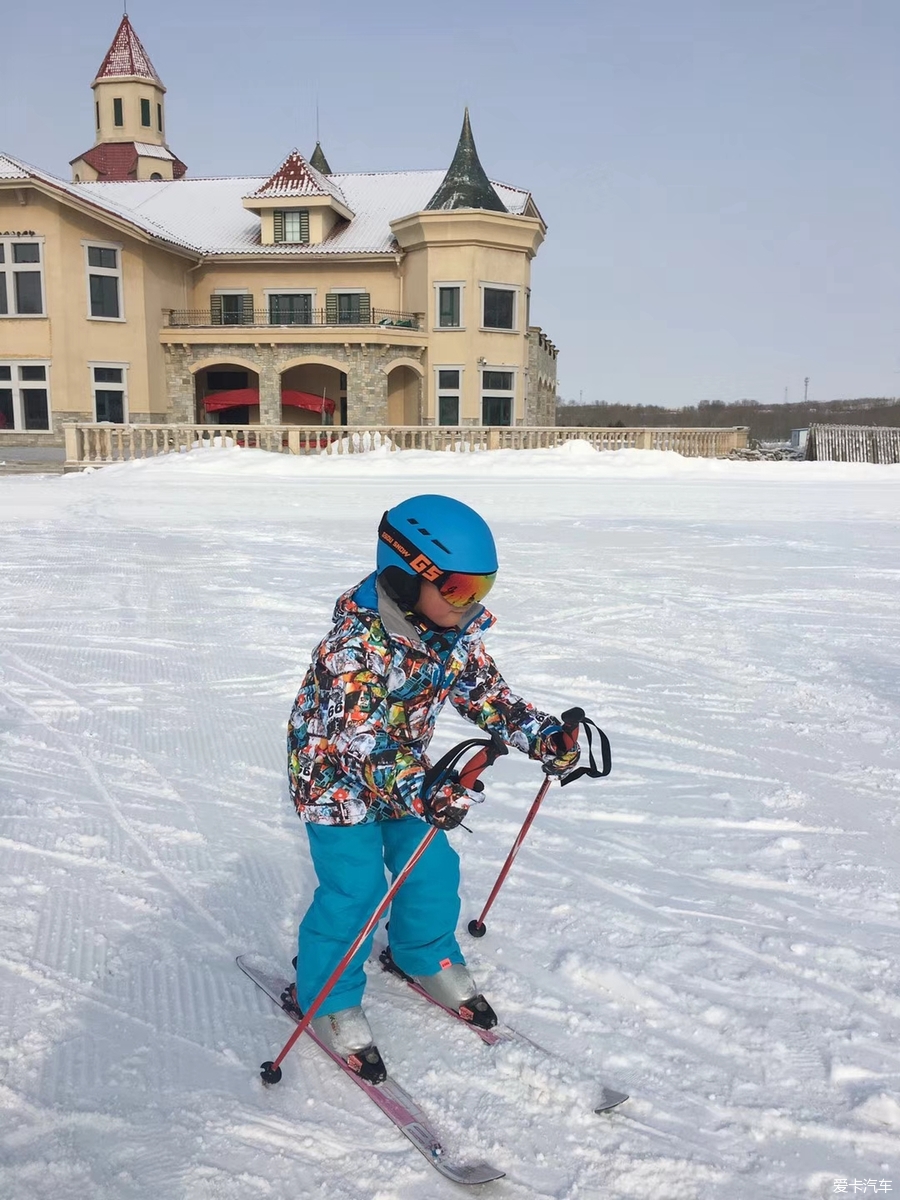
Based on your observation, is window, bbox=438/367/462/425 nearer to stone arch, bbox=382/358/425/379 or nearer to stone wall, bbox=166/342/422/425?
stone arch, bbox=382/358/425/379

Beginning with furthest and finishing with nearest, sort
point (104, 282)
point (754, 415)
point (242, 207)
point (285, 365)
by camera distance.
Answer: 1. point (754, 415)
2. point (242, 207)
3. point (285, 365)
4. point (104, 282)

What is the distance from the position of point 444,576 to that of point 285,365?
31.2 m

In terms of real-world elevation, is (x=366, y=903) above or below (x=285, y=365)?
below

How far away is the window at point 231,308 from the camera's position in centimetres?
3350

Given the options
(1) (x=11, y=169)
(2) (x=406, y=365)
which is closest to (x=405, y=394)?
(2) (x=406, y=365)

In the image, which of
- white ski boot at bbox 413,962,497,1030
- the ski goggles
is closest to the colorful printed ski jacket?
the ski goggles

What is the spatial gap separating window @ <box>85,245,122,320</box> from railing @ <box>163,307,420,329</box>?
6.81 feet

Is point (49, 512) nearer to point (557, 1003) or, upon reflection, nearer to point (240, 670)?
point (240, 670)

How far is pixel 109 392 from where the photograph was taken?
31312 mm

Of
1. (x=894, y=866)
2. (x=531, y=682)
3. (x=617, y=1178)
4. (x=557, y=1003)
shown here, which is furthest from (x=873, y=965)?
(x=531, y=682)

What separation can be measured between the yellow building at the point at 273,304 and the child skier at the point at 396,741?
98.9 feet

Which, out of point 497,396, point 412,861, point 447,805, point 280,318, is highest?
point 280,318

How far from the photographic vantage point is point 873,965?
10.2ft

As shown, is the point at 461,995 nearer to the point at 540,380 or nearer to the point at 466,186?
the point at 466,186
